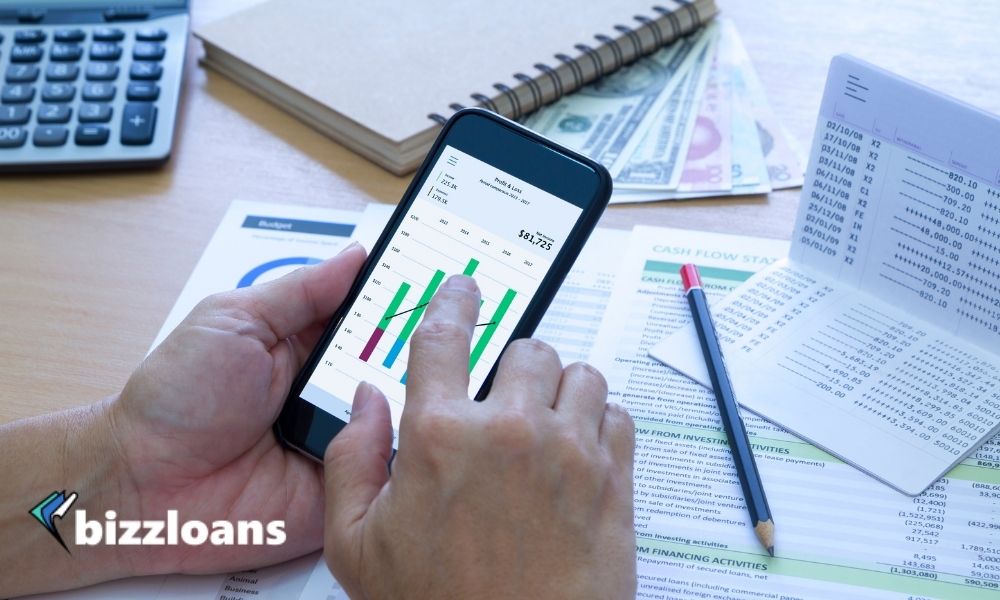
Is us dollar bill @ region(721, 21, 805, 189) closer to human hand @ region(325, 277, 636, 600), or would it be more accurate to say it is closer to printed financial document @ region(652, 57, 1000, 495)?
printed financial document @ region(652, 57, 1000, 495)

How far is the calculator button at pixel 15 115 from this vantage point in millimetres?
804

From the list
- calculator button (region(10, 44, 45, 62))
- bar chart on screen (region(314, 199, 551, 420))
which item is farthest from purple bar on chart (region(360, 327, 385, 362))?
calculator button (region(10, 44, 45, 62))

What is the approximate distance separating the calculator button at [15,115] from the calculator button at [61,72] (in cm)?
4

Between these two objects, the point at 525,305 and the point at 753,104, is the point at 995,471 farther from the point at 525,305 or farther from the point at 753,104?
the point at 753,104

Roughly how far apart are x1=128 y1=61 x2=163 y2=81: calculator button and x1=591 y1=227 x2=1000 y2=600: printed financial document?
480mm

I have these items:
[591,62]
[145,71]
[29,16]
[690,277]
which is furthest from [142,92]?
[690,277]

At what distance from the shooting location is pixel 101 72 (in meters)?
0.84

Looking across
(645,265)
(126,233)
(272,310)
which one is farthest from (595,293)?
(126,233)

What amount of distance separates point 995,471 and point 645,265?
10.0 inches

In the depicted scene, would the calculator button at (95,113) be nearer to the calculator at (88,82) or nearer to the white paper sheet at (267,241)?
the calculator at (88,82)

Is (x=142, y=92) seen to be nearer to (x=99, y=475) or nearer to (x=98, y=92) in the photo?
(x=98, y=92)

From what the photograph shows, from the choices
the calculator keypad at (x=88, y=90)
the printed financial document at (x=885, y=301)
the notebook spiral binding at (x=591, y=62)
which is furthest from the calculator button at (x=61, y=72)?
the printed financial document at (x=885, y=301)

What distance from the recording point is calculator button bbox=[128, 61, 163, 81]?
33.2 inches

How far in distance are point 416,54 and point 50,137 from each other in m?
0.30
